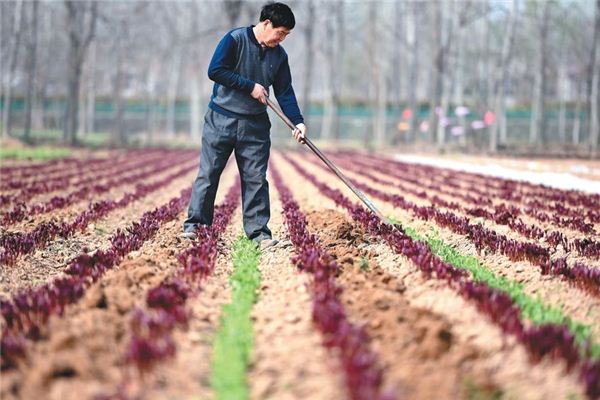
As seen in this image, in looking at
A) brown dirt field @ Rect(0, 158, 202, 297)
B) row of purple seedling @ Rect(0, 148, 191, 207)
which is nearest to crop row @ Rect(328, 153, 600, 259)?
brown dirt field @ Rect(0, 158, 202, 297)

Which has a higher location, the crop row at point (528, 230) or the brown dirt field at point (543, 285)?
the crop row at point (528, 230)

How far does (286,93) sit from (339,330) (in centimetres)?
372

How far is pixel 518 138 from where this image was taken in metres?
52.3

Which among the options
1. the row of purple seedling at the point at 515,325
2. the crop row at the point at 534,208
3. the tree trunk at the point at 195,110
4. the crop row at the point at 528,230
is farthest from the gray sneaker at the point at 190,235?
the tree trunk at the point at 195,110

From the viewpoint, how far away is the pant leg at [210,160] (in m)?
6.43

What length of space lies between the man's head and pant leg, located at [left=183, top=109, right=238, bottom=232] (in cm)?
83

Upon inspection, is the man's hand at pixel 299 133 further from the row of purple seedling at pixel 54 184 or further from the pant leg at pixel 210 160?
the row of purple seedling at pixel 54 184

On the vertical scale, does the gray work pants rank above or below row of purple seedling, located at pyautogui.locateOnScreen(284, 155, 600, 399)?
above

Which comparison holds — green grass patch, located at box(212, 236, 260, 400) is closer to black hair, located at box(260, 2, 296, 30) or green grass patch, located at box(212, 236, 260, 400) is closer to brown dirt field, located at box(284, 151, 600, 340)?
brown dirt field, located at box(284, 151, 600, 340)

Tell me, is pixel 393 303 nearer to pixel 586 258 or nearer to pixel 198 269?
pixel 198 269

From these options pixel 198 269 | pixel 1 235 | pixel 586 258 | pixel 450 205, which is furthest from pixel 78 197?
pixel 586 258

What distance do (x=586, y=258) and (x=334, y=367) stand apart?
376cm

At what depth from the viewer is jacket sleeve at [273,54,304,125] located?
21.9 feet

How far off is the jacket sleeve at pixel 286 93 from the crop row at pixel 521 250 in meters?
2.00
